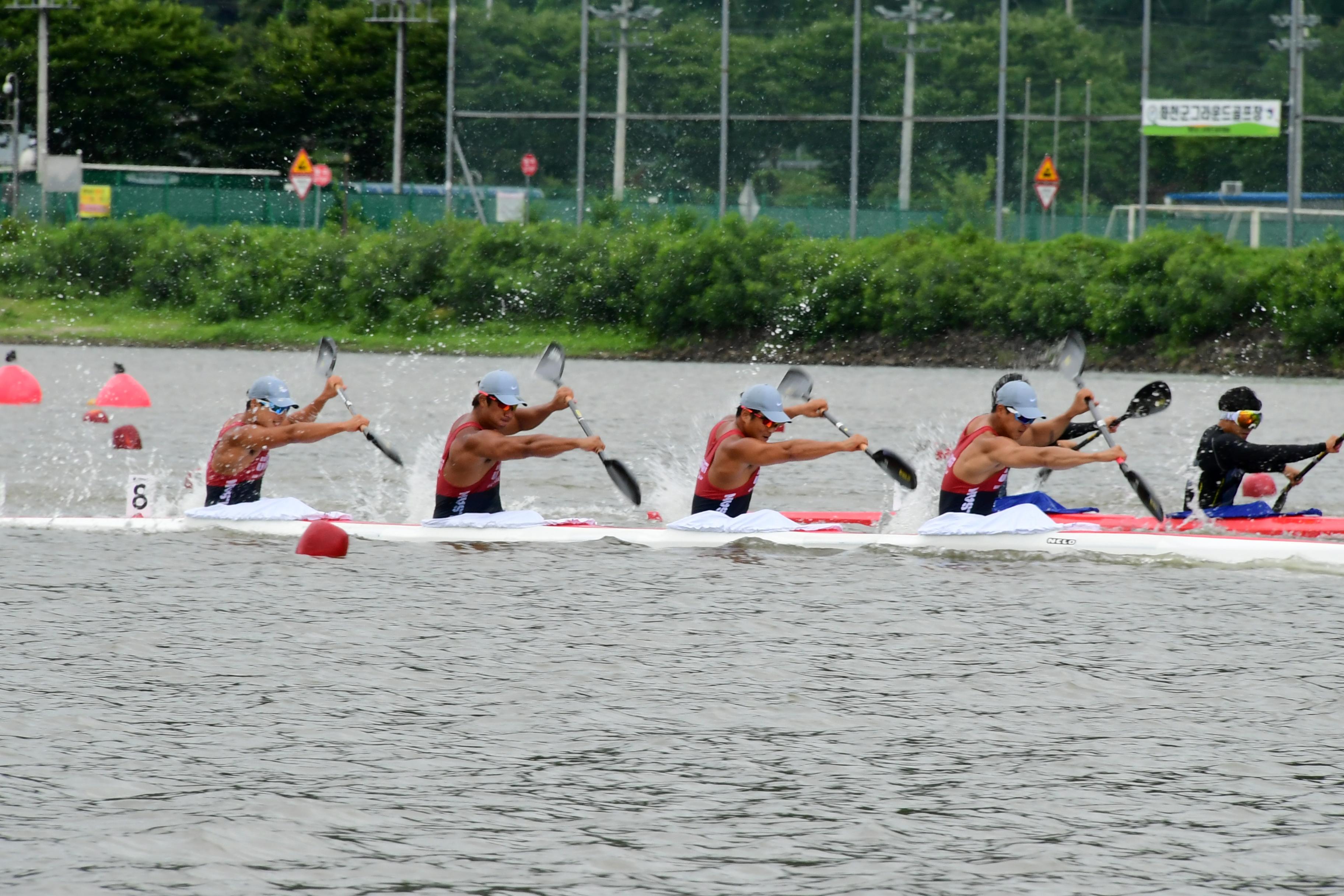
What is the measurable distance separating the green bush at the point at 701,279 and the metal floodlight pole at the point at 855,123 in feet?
2.67

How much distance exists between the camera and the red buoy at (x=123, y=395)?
2248 centimetres

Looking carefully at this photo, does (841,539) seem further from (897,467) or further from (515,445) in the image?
Answer: (515,445)

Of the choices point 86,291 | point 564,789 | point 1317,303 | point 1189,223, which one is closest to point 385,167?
point 86,291

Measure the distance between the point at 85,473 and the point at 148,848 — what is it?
1172 cm

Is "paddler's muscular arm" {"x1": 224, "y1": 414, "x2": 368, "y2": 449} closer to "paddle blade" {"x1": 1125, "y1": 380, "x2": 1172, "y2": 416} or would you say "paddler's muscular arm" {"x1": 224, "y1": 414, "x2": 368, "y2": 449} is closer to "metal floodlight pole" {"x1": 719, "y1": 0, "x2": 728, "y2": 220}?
"paddle blade" {"x1": 1125, "y1": 380, "x2": 1172, "y2": 416}

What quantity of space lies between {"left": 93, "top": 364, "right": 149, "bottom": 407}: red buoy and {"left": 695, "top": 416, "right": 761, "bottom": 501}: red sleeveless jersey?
10.9 m

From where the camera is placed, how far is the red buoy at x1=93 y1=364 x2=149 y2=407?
2248 centimetres

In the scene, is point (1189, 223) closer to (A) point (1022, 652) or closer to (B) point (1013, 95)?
(B) point (1013, 95)

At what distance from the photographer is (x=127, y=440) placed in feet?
64.2

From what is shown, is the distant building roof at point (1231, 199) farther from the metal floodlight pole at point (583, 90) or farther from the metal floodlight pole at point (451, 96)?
the metal floodlight pole at point (451, 96)

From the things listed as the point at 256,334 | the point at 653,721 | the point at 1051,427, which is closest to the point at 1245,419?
the point at 1051,427

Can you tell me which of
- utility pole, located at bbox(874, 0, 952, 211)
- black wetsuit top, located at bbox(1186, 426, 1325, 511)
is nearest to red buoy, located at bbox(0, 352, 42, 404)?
black wetsuit top, located at bbox(1186, 426, 1325, 511)

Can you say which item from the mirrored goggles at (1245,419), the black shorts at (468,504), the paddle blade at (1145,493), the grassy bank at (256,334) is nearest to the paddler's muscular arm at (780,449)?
the black shorts at (468,504)

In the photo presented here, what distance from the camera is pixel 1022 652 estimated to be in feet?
34.0
